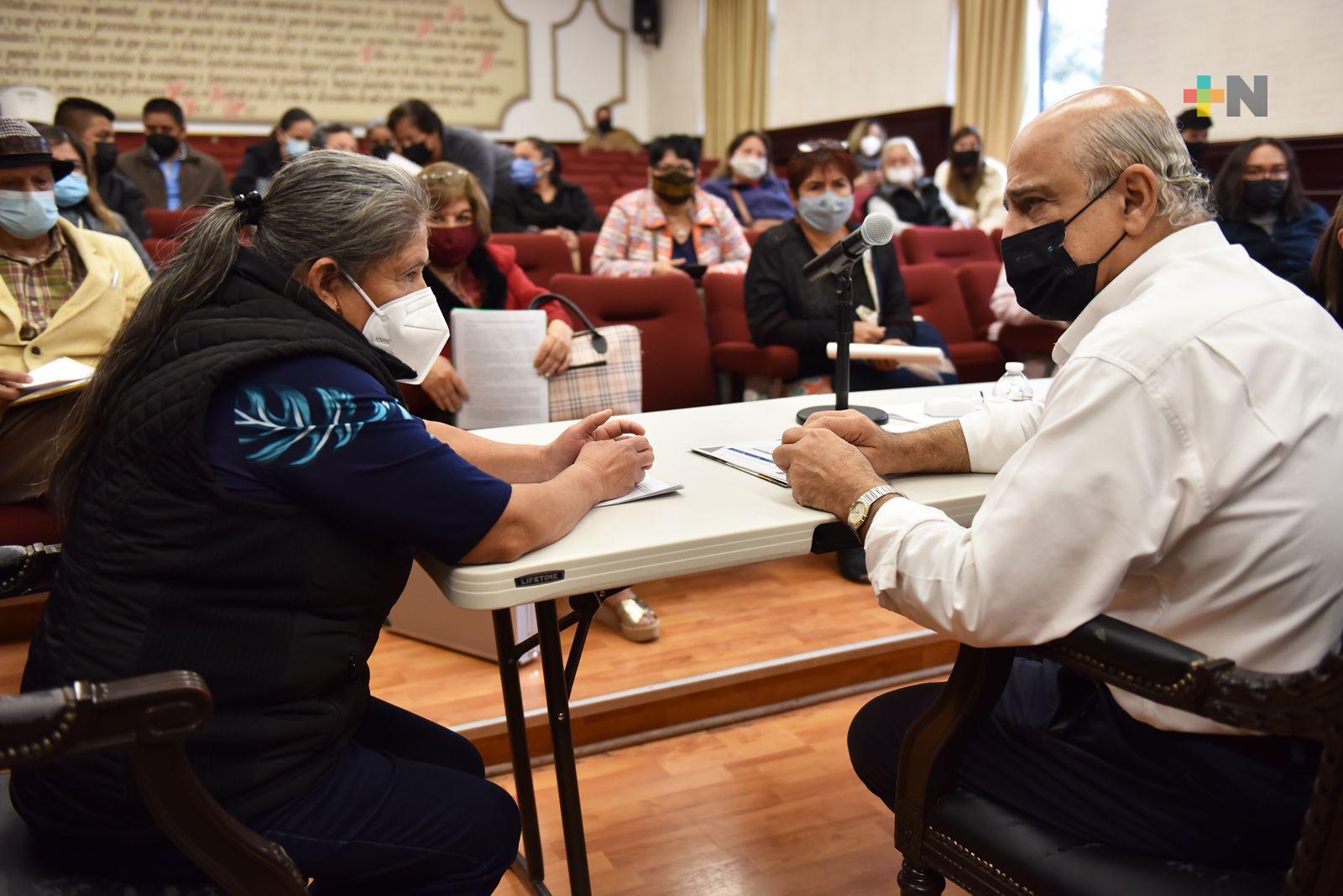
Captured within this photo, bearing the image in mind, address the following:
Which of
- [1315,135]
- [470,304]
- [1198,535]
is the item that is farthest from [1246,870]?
[1315,135]

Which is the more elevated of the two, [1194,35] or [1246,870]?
[1194,35]

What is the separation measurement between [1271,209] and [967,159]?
133 inches

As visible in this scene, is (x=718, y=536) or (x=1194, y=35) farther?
(x=1194, y=35)

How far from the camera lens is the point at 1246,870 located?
0.96 metres

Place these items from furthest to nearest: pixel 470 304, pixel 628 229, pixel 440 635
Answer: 1. pixel 628 229
2. pixel 470 304
3. pixel 440 635

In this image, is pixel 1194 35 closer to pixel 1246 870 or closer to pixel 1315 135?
pixel 1315 135

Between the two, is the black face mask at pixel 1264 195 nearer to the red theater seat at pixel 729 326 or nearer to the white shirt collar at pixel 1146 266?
the red theater seat at pixel 729 326

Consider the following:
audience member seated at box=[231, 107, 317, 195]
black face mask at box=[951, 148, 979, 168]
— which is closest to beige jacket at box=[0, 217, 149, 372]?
audience member seated at box=[231, 107, 317, 195]

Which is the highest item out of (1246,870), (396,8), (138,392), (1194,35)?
(396,8)

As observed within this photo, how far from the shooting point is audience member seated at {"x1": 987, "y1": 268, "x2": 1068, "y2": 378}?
3717 millimetres

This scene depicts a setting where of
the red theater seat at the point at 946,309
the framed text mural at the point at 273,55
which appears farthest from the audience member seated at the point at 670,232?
the framed text mural at the point at 273,55

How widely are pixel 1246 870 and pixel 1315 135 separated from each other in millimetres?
6195

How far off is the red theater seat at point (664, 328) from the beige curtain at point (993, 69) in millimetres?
5606

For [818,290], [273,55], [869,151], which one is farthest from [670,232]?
[273,55]
